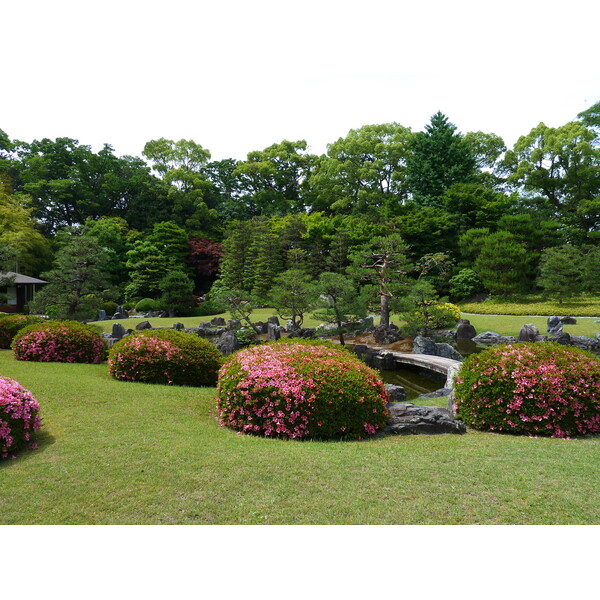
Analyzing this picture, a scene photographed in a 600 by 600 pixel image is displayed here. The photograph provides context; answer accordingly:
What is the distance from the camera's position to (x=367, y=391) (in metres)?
4.61

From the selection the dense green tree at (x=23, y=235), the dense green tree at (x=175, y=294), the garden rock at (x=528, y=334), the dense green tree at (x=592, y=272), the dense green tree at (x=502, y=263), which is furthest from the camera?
the dense green tree at (x=23, y=235)

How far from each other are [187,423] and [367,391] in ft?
6.66

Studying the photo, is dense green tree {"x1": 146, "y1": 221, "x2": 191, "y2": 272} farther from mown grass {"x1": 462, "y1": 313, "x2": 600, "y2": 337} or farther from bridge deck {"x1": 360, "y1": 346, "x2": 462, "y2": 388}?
bridge deck {"x1": 360, "y1": 346, "x2": 462, "y2": 388}

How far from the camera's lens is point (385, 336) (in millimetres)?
13734

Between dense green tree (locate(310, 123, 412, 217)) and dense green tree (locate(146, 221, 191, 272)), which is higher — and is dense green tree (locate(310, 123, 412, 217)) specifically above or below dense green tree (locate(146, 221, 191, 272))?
above

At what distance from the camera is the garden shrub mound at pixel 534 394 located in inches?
181

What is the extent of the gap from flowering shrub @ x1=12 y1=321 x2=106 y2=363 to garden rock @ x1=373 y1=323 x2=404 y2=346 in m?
8.42

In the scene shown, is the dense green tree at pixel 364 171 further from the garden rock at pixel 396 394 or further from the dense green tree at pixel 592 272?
the garden rock at pixel 396 394

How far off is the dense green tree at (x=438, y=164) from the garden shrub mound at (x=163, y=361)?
24331mm

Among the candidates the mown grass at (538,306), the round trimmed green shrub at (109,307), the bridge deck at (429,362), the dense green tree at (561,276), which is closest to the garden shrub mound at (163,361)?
the bridge deck at (429,362)

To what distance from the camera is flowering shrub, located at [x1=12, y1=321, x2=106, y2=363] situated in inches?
323

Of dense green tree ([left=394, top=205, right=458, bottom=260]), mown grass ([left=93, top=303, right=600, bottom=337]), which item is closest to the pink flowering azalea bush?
mown grass ([left=93, top=303, right=600, bottom=337])

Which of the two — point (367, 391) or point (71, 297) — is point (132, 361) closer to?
point (367, 391)

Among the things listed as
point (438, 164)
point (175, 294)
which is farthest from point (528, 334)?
point (438, 164)
